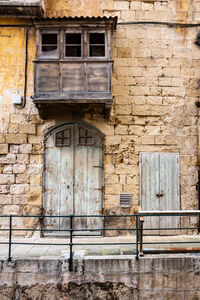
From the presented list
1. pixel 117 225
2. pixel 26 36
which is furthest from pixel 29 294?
pixel 26 36

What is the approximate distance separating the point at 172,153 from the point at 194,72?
2.49 metres

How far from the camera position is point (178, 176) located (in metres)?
7.79

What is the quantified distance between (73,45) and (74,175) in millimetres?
3523

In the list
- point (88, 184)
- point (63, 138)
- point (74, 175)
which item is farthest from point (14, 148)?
point (88, 184)

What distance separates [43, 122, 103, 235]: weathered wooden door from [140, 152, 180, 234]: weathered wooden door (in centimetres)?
124

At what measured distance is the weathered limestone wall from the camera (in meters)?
5.26

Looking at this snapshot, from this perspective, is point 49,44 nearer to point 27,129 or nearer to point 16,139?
point 27,129

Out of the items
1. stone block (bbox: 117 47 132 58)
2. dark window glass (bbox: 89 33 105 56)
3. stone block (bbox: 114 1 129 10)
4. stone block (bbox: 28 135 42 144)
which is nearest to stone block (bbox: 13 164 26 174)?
stone block (bbox: 28 135 42 144)

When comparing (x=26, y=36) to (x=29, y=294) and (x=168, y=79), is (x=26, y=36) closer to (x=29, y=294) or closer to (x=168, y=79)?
(x=168, y=79)

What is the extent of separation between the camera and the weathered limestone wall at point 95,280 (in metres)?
5.26

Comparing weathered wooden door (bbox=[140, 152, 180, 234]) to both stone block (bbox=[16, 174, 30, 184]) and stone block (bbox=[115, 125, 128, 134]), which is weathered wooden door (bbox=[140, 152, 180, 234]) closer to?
stone block (bbox=[115, 125, 128, 134])

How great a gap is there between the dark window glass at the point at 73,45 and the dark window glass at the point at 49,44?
1.11 ft

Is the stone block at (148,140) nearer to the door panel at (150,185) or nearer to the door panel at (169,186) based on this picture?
the door panel at (150,185)

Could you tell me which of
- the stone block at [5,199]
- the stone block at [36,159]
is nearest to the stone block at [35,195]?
the stone block at [5,199]
